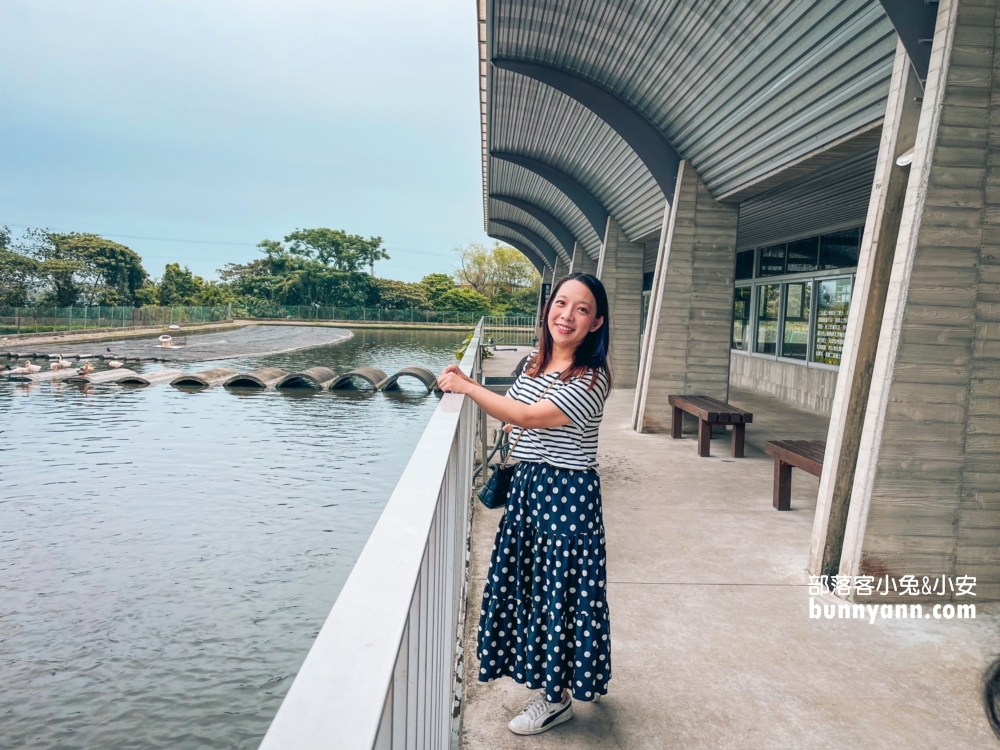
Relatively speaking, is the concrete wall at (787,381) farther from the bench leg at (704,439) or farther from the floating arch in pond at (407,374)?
the floating arch in pond at (407,374)

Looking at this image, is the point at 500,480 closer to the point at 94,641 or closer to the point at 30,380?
the point at 94,641

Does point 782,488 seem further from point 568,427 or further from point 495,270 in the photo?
point 495,270

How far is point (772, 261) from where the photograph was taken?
603 inches

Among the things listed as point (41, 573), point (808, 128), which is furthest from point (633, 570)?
point (41, 573)

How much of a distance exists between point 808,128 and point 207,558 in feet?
23.2

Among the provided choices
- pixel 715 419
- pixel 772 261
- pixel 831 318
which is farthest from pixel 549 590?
pixel 772 261

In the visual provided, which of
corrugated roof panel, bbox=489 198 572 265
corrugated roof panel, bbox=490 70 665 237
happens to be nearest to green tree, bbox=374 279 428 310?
corrugated roof panel, bbox=489 198 572 265

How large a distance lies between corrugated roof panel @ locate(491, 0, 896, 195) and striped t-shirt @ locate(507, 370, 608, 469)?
396cm

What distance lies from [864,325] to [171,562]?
6.87 metres

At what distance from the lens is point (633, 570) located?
15.6ft

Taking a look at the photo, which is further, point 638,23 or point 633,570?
point 638,23

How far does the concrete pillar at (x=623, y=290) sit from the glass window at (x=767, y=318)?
2372 millimetres

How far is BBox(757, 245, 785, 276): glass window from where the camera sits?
583 inches

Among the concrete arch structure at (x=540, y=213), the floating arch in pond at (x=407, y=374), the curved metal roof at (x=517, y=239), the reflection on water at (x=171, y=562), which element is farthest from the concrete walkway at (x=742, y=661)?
the curved metal roof at (x=517, y=239)
